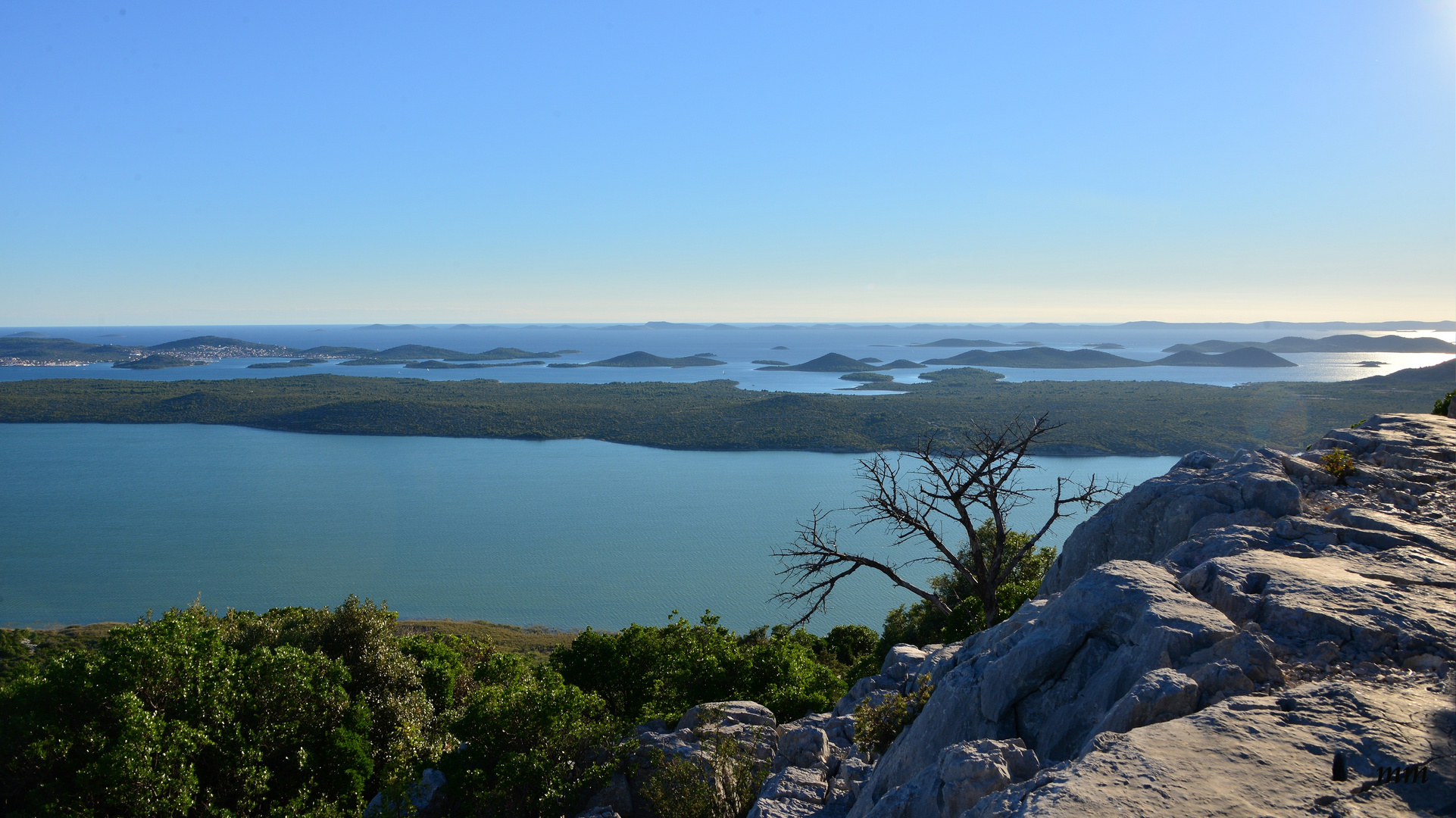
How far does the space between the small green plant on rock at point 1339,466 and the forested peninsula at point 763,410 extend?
8659 cm

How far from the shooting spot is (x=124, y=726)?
12.5 m

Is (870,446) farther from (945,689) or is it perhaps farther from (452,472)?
(945,689)

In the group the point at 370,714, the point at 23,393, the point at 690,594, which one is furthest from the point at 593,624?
the point at 23,393

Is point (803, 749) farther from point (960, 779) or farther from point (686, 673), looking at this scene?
point (686, 673)

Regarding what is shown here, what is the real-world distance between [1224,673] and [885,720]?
16.9 ft

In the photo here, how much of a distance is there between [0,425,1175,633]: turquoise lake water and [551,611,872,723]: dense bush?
1237 inches

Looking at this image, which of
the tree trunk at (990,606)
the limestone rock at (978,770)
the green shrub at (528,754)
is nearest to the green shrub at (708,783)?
the green shrub at (528,754)

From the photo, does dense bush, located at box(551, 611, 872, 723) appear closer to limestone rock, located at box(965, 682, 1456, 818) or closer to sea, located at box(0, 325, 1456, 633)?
limestone rock, located at box(965, 682, 1456, 818)

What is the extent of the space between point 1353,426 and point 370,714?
74.5 ft

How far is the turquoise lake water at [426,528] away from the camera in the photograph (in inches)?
2176

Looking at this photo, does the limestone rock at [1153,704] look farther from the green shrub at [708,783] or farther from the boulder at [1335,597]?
the green shrub at [708,783]

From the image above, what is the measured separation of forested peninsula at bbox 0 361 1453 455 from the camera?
10938 cm

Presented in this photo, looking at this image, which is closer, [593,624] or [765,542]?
[593,624]

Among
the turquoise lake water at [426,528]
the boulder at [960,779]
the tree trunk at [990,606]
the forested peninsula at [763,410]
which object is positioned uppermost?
the boulder at [960,779]
